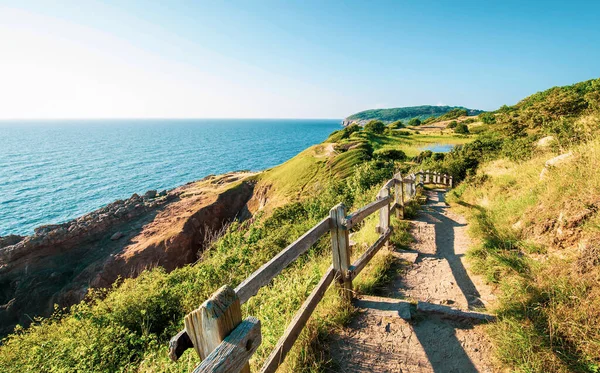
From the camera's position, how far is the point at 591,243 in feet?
11.1

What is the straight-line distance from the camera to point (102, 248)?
24.7 meters

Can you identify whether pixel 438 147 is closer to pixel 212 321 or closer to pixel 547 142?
pixel 547 142

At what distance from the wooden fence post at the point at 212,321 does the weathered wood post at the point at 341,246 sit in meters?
2.18

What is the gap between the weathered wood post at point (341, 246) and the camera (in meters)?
3.74

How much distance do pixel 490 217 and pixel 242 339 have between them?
23.4ft

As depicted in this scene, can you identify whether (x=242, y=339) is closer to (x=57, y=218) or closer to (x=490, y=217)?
(x=490, y=217)

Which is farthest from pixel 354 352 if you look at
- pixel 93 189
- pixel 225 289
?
pixel 93 189

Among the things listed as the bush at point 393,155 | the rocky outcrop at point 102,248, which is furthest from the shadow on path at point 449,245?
the rocky outcrop at point 102,248

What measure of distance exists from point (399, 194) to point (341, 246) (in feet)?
15.5

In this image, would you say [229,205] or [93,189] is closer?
[229,205]

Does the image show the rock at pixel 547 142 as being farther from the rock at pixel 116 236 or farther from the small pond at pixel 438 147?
the rock at pixel 116 236

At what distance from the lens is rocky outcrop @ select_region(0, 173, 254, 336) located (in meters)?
20.0

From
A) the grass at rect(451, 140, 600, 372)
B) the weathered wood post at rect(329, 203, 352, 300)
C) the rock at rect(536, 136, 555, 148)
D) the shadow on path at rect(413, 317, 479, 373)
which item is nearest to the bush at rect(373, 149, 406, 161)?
the rock at rect(536, 136, 555, 148)

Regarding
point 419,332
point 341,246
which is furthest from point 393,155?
point 419,332
